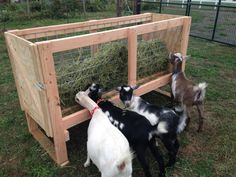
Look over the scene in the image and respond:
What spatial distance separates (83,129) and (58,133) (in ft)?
3.22

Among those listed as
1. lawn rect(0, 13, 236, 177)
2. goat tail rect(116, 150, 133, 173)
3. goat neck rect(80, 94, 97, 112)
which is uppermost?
goat neck rect(80, 94, 97, 112)

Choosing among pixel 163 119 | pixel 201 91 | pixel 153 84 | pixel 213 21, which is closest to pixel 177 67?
pixel 153 84

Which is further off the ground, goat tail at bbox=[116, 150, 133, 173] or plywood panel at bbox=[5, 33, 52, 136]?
plywood panel at bbox=[5, 33, 52, 136]

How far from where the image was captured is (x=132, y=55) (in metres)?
3.45

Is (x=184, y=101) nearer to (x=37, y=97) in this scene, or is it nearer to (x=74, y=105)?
(x=74, y=105)

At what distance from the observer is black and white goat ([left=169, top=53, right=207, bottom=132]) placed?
349 centimetres

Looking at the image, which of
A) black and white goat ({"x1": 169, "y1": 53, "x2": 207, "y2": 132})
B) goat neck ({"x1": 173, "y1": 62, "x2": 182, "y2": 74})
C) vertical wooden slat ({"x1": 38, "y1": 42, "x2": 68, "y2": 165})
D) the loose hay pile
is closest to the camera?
vertical wooden slat ({"x1": 38, "y1": 42, "x2": 68, "y2": 165})

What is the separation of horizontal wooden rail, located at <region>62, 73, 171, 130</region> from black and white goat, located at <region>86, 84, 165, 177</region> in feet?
0.85

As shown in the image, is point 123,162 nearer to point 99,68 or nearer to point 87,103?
point 87,103

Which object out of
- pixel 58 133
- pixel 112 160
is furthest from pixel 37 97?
pixel 112 160

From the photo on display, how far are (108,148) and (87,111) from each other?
85 cm

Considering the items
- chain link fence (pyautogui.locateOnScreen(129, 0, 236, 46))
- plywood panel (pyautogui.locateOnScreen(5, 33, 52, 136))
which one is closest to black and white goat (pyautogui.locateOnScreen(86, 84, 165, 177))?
plywood panel (pyautogui.locateOnScreen(5, 33, 52, 136))

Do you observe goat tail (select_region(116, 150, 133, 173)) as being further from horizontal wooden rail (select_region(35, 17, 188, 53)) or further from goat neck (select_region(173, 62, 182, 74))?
goat neck (select_region(173, 62, 182, 74))

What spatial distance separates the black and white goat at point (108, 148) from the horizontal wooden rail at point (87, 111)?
0.25 metres
